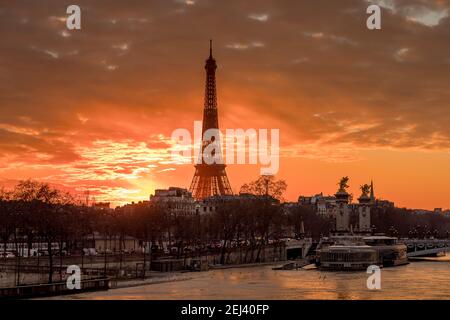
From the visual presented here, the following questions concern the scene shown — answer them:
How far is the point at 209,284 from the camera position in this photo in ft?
225

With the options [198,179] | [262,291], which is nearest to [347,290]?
[262,291]

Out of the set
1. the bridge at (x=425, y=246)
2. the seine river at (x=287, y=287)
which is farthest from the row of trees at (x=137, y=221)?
the bridge at (x=425, y=246)

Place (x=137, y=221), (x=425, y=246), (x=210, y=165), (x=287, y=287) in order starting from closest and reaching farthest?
(x=287, y=287), (x=137, y=221), (x=425, y=246), (x=210, y=165)

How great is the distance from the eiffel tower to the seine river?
62.0 meters

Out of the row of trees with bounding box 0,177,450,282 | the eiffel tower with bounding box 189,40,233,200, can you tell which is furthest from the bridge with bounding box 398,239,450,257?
the eiffel tower with bounding box 189,40,233,200

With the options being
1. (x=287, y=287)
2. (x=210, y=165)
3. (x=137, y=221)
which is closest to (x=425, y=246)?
(x=210, y=165)

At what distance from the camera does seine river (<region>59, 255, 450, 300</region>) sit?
5875 centimetres

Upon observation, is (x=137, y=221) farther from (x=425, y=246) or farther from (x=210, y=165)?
Result: (x=425, y=246)

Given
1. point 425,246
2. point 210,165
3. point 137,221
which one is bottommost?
point 425,246

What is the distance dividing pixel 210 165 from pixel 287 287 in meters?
93.3

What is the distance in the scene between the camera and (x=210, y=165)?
Result: 16000cm
